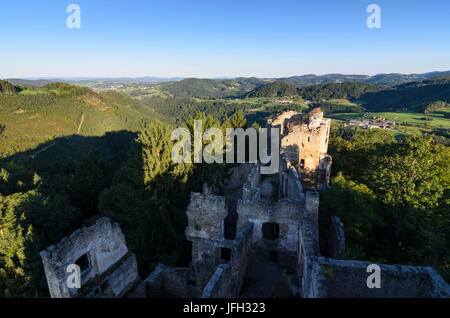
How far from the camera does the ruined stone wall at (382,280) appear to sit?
8375mm

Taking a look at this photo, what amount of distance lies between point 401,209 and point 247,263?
1128 centimetres

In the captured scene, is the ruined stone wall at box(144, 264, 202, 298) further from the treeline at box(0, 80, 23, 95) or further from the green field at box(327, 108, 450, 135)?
the treeline at box(0, 80, 23, 95)

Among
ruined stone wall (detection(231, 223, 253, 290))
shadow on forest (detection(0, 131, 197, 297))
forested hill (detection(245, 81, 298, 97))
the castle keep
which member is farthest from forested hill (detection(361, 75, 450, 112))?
ruined stone wall (detection(231, 223, 253, 290))

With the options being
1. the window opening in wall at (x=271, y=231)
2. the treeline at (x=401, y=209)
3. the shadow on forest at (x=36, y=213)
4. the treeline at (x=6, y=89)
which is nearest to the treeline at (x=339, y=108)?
the treeline at (x=401, y=209)

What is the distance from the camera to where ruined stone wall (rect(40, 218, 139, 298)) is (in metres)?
9.95

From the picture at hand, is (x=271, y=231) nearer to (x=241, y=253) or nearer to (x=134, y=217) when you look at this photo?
(x=241, y=253)

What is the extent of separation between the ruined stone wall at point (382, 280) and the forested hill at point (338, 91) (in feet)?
509

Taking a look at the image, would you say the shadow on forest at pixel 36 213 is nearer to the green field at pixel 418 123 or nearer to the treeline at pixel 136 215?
the treeline at pixel 136 215

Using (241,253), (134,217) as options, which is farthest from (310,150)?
(134,217)

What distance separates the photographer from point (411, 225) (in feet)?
49.0

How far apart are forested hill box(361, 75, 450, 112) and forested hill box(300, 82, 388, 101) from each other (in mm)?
8915

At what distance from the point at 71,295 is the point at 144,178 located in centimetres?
1117

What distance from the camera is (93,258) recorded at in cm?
1160

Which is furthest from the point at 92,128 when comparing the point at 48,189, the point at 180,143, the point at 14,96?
the point at 180,143
